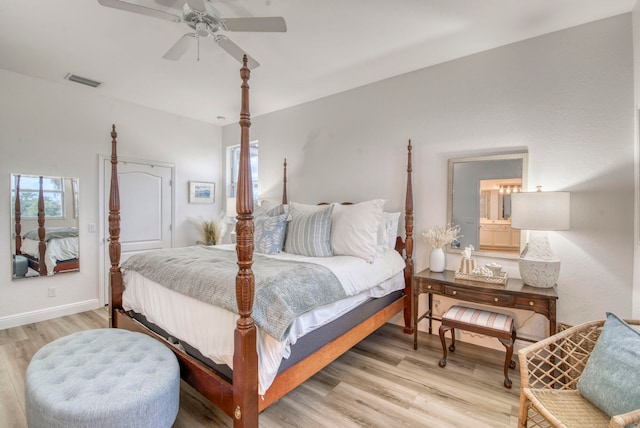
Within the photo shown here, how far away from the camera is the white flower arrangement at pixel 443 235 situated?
284 centimetres

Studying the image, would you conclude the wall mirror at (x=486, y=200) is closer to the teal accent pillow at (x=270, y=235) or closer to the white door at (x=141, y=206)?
the teal accent pillow at (x=270, y=235)

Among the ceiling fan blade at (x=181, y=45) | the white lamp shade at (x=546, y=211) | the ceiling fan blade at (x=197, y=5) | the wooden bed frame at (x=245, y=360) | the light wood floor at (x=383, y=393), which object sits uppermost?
the ceiling fan blade at (x=197, y=5)

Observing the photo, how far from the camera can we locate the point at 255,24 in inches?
78.1

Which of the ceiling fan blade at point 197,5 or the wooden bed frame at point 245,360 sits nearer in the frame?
the wooden bed frame at point 245,360

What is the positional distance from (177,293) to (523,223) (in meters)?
2.54

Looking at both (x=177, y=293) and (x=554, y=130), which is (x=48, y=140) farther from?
(x=554, y=130)

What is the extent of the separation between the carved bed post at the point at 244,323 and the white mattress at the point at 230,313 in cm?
9

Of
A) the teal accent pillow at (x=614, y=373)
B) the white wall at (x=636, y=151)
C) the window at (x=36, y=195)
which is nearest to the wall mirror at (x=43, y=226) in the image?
the window at (x=36, y=195)

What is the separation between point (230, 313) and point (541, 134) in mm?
2770

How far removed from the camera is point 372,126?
3520mm

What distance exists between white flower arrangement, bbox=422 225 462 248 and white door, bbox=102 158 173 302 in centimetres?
378

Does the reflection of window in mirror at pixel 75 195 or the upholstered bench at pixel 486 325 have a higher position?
the reflection of window in mirror at pixel 75 195

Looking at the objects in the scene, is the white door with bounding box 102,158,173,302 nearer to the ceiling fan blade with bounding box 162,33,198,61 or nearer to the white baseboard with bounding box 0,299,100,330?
the white baseboard with bounding box 0,299,100,330

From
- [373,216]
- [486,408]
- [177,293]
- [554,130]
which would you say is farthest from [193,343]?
[554,130]
